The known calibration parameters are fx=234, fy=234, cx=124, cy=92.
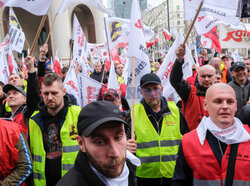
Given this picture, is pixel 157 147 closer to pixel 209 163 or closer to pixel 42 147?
pixel 209 163

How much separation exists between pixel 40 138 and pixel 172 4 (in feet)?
236

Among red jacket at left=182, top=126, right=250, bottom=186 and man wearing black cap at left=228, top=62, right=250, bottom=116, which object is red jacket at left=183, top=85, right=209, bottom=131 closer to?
man wearing black cap at left=228, top=62, right=250, bottom=116

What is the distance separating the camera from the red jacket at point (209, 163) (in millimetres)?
1896

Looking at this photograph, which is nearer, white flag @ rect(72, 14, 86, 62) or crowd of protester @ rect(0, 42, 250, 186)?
crowd of protester @ rect(0, 42, 250, 186)

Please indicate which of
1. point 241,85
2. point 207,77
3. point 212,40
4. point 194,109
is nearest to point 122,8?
point 212,40

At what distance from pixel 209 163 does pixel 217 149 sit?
0.15 m

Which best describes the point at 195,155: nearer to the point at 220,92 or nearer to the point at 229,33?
the point at 220,92

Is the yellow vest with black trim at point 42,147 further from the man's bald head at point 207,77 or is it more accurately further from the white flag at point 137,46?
the man's bald head at point 207,77

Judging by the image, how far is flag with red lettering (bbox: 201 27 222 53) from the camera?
5750 millimetres

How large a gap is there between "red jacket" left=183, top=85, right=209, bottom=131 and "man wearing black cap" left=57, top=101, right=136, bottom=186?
2416 millimetres

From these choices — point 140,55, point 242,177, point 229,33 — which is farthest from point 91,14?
point 242,177

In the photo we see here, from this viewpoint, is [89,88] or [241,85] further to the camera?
[89,88]

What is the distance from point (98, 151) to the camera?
1378 millimetres

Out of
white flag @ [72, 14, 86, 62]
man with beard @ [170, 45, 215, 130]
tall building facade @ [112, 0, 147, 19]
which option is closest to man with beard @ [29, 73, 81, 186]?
man with beard @ [170, 45, 215, 130]
